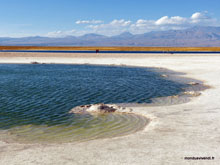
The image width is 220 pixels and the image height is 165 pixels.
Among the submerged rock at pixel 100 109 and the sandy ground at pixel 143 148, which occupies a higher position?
the submerged rock at pixel 100 109

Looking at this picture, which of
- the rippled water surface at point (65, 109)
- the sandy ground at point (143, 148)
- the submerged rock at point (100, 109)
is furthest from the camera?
the submerged rock at point (100, 109)

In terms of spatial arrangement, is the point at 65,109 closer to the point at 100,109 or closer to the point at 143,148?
the point at 100,109

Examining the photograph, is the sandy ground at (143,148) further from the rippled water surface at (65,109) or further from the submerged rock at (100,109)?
the submerged rock at (100,109)

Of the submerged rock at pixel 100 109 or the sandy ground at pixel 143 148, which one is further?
the submerged rock at pixel 100 109

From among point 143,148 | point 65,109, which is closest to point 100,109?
point 65,109

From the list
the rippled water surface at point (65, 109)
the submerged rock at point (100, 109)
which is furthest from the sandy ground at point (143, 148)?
the submerged rock at point (100, 109)

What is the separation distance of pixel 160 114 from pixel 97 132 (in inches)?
178

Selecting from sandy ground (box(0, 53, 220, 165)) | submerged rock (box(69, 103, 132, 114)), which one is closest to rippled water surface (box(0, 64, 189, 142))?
submerged rock (box(69, 103, 132, 114))

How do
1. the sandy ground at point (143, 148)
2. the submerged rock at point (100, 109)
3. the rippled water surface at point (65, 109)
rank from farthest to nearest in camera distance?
the submerged rock at point (100, 109) < the rippled water surface at point (65, 109) < the sandy ground at point (143, 148)

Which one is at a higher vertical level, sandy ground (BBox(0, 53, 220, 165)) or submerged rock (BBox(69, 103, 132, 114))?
submerged rock (BBox(69, 103, 132, 114))

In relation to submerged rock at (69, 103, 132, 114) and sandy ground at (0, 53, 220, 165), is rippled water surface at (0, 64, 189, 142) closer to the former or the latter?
submerged rock at (69, 103, 132, 114)

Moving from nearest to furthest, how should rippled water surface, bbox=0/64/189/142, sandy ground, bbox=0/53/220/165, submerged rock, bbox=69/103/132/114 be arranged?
1. sandy ground, bbox=0/53/220/165
2. rippled water surface, bbox=0/64/189/142
3. submerged rock, bbox=69/103/132/114

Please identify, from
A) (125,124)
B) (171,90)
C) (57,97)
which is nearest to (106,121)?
(125,124)

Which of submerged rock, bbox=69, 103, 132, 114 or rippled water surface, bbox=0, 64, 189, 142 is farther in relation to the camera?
submerged rock, bbox=69, 103, 132, 114
